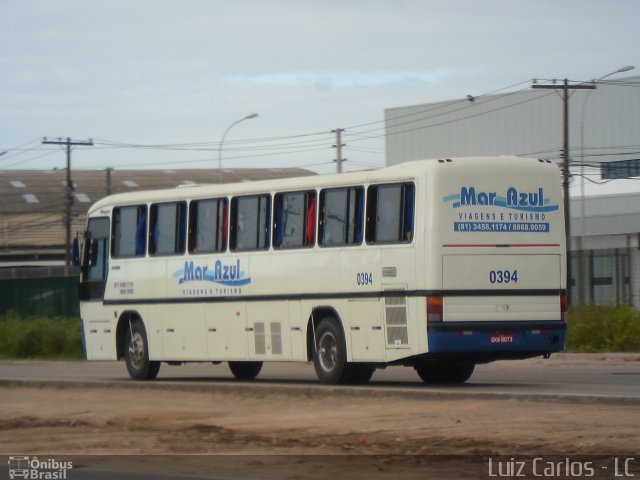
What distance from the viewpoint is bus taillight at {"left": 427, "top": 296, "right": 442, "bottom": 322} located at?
64.1 ft

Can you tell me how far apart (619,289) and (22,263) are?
193 ft

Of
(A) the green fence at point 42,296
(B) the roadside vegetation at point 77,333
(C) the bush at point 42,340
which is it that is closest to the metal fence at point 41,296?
(A) the green fence at point 42,296

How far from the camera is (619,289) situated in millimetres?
38969

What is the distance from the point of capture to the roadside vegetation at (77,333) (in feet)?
109

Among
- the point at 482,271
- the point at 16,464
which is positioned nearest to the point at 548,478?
the point at 16,464

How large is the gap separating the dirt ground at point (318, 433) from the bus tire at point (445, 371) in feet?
10.9

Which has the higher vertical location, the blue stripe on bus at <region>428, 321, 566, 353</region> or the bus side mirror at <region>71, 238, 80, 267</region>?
the bus side mirror at <region>71, 238, 80, 267</region>

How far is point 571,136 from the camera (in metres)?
76.2

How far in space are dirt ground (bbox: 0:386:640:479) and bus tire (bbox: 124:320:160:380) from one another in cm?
449

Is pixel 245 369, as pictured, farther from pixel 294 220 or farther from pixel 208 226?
pixel 294 220

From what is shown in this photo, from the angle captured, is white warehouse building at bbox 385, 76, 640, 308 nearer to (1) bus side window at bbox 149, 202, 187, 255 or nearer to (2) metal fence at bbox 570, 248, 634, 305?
(2) metal fence at bbox 570, 248, 634, 305

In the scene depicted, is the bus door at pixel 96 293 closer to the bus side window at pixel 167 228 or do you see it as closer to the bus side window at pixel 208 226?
the bus side window at pixel 167 228

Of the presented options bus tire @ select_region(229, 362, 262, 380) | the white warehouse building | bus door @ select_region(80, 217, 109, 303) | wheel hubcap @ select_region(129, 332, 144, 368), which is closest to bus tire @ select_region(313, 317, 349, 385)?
bus tire @ select_region(229, 362, 262, 380)

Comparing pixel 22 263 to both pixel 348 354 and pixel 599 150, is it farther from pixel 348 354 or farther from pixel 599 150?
pixel 348 354
